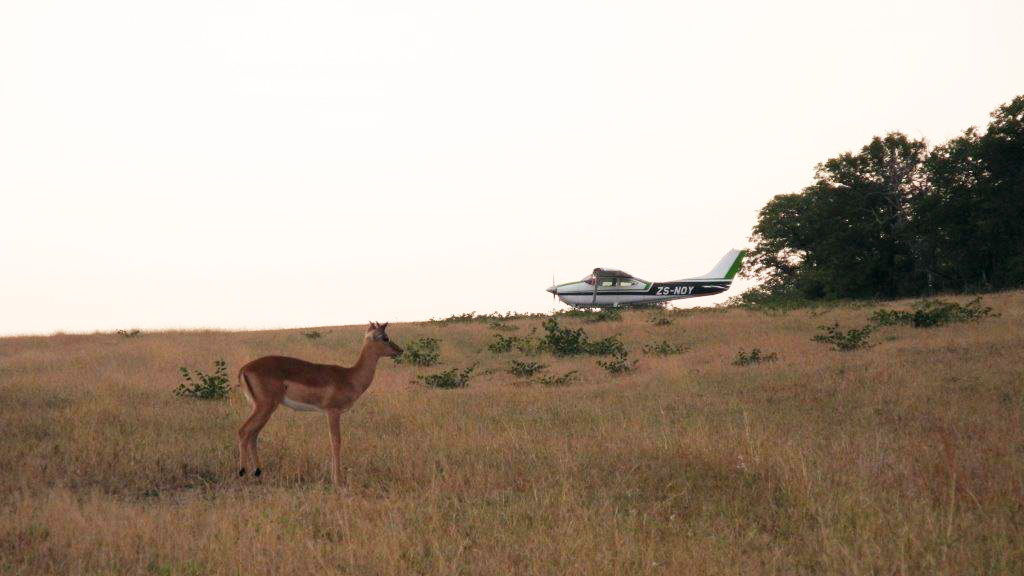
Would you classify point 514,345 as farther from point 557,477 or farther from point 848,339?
point 557,477

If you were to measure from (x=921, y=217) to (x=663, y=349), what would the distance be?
1062 inches

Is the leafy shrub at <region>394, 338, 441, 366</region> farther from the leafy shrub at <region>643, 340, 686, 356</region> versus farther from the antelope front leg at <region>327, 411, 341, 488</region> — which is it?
the antelope front leg at <region>327, 411, 341, 488</region>

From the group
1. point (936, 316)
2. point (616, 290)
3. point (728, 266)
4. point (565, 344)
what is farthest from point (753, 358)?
point (728, 266)

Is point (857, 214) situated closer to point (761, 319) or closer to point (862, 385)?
point (761, 319)

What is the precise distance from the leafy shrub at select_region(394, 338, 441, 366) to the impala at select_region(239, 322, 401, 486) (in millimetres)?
15003

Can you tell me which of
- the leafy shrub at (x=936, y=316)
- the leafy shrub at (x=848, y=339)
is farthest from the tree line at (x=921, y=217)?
the leafy shrub at (x=848, y=339)

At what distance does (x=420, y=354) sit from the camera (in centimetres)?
2539

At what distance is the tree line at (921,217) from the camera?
1609 inches

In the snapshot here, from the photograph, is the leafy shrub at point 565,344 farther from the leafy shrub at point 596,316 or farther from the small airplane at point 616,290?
the small airplane at point 616,290

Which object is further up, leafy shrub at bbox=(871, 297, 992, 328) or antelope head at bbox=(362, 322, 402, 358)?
antelope head at bbox=(362, 322, 402, 358)

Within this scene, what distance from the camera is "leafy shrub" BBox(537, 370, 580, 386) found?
19.8m

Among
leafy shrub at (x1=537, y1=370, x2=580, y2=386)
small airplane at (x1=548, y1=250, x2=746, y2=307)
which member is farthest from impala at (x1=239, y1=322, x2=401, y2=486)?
small airplane at (x1=548, y1=250, x2=746, y2=307)

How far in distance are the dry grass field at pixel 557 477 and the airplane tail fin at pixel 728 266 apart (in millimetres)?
37989

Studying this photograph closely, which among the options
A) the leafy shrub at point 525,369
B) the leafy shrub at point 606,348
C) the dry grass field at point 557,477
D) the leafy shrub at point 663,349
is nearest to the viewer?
the dry grass field at point 557,477
